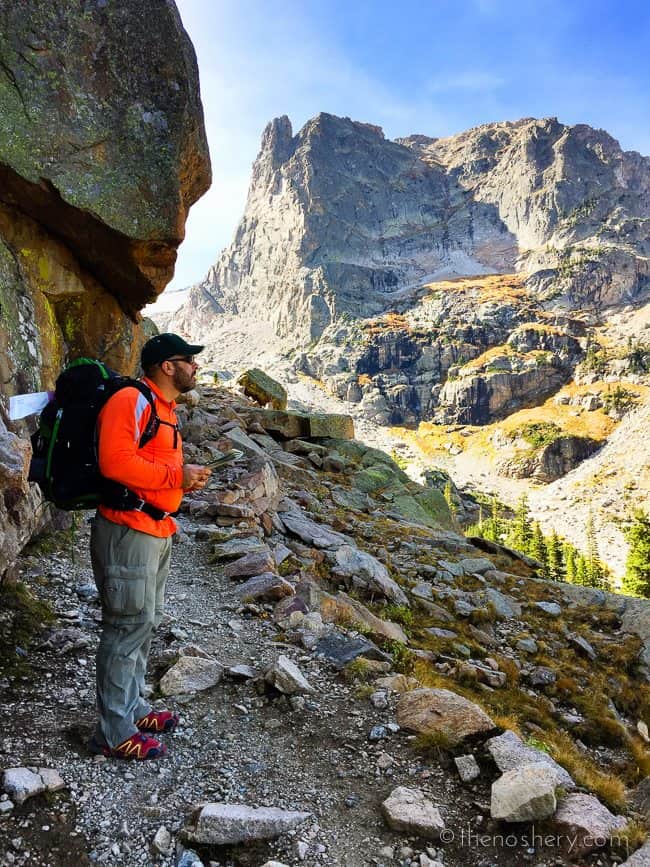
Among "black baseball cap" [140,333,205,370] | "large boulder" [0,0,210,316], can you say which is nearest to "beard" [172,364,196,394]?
"black baseball cap" [140,333,205,370]

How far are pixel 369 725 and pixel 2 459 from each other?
5.05 metres

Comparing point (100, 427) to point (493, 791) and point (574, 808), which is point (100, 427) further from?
point (574, 808)

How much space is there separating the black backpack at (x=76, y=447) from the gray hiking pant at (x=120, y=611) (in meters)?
0.30

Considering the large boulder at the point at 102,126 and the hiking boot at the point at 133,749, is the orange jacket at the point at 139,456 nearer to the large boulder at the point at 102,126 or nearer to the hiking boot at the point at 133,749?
the hiking boot at the point at 133,749

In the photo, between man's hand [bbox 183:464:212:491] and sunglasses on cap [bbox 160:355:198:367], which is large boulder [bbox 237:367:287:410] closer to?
sunglasses on cap [bbox 160:355:198:367]

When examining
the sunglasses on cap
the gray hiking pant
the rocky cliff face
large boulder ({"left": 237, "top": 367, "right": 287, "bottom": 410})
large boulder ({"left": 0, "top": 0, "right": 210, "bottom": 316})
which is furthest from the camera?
large boulder ({"left": 237, "top": 367, "right": 287, "bottom": 410})

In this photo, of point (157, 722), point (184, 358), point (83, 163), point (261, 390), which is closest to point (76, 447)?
point (184, 358)

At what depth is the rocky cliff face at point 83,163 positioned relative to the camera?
858 cm

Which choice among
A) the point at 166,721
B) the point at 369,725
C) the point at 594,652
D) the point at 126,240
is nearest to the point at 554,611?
the point at 594,652

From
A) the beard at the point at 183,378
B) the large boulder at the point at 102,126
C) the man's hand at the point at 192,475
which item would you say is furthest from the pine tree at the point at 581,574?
the beard at the point at 183,378

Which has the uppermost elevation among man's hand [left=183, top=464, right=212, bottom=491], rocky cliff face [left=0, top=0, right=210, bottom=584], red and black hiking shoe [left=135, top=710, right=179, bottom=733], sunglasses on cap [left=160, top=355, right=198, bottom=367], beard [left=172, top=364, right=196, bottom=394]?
rocky cliff face [left=0, top=0, right=210, bottom=584]

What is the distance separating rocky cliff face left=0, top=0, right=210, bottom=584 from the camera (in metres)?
8.58

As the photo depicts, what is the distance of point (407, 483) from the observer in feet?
111

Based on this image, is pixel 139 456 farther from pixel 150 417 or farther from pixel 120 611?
pixel 120 611
